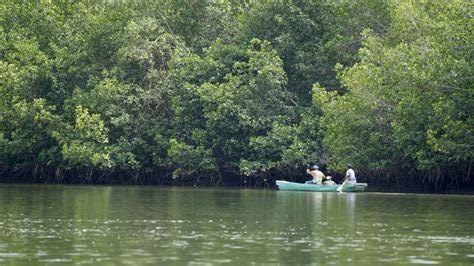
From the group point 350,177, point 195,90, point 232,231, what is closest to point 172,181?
point 195,90

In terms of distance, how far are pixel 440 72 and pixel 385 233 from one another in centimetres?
1541

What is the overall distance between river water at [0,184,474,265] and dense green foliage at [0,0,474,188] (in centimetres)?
1135

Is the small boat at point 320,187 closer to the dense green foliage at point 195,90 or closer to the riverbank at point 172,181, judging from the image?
the dense green foliage at point 195,90

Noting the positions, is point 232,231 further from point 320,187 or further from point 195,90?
point 195,90

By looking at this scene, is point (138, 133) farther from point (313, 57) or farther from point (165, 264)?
point (165, 264)

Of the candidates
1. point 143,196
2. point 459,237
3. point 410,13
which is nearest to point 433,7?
point 410,13

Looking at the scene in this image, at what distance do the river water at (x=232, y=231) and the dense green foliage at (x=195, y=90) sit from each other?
447 inches

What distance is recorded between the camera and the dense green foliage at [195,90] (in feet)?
146

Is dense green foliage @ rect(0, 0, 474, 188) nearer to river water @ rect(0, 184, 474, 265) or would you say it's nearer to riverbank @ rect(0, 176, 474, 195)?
riverbank @ rect(0, 176, 474, 195)

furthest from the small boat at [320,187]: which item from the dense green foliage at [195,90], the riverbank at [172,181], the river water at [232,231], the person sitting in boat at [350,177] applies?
the river water at [232,231]

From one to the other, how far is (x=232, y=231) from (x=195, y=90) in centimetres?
2713

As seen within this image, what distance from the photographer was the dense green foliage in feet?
146

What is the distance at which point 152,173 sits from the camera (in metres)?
50.9

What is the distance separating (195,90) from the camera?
160 feet
